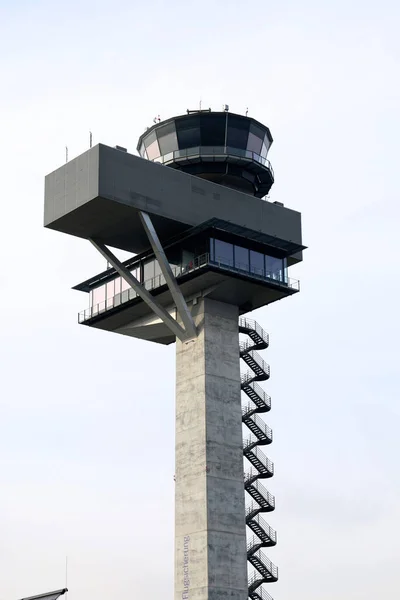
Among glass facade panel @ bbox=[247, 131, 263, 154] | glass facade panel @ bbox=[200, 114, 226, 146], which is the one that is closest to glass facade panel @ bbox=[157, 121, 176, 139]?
glass facade panel @ bbox=[200, 114, 226, 146]

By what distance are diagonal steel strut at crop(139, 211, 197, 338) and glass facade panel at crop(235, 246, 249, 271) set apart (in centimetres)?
353

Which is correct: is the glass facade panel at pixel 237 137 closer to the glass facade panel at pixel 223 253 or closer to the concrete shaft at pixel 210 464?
the glass facade panel at pixel 223 253

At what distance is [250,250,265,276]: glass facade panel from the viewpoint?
66.5 meters

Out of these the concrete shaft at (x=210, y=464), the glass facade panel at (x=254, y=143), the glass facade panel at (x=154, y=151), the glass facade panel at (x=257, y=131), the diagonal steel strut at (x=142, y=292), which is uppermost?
the glass facade panel at (x=257, y=131)

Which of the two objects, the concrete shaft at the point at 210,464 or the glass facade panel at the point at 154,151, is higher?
the glass facade panel at the point at 154,151

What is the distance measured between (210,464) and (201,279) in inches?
389

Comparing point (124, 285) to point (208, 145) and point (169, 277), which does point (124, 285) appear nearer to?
point (169, 277)

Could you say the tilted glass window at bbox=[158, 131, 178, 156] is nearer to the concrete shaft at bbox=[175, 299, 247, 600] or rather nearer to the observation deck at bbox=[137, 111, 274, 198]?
the observation deck at bbox=[137, 111, 274, 198]

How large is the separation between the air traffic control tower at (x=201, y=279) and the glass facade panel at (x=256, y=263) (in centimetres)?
8

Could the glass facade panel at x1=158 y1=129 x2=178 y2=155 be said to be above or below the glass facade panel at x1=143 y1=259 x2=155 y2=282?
above

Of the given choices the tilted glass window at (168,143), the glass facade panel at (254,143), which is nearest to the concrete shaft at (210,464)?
the tilted glass window at (168,143)

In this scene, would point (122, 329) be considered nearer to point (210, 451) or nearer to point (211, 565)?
point (210, 451)

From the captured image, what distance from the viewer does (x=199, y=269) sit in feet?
211

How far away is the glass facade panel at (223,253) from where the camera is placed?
6494 cm
